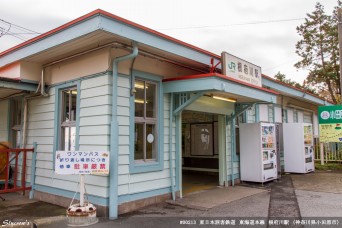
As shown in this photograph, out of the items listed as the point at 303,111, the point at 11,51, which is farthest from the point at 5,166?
the point at 303,111

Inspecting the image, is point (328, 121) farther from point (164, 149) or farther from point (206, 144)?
point (164, 149)

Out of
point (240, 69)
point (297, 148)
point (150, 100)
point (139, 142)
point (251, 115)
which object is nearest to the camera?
point (139, 142)

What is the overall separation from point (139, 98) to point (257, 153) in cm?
431

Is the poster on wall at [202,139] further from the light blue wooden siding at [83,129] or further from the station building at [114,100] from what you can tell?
the light blue wooden siding at [83,129]

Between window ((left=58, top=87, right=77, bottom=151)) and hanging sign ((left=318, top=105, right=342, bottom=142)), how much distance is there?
9917 mm

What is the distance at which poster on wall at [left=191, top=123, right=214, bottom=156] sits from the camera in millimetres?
11250

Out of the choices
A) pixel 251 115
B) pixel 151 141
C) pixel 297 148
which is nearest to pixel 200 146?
pixel 251 115

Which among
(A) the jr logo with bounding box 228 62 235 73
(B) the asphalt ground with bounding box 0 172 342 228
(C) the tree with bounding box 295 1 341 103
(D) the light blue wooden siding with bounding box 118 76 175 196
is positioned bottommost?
(B) the asphalt ground with bounding box 0 172 342 228

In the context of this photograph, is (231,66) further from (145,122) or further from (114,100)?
(114,100)

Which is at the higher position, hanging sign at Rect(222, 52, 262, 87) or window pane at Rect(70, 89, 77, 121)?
hanging sign at Rect(222, 52, 262, 87)

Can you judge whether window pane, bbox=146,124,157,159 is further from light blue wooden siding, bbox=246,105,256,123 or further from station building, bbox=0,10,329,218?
light blue wooden siding, bbox=246,105,256,123

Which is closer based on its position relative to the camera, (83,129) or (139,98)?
(83,129)

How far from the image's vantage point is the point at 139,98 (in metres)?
6.49

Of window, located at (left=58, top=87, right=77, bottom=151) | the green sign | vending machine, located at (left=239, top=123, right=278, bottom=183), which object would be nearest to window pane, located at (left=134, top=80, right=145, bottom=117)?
window, located at (left=58, top=87, right=77, bottom=151)
